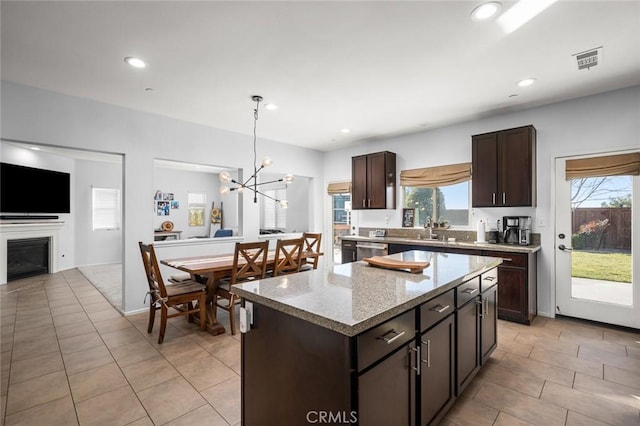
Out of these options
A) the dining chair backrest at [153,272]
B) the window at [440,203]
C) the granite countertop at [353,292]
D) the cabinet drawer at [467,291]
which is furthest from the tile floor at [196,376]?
the window at [440,203]

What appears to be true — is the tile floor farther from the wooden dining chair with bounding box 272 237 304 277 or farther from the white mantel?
the white mantel

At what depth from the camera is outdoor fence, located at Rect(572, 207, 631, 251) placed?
132 inches

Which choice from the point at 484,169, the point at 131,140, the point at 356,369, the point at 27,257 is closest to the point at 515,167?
the point at 484,169

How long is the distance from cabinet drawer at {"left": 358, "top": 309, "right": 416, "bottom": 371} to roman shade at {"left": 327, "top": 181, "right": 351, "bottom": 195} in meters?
4.71

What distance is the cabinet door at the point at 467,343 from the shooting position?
1.98 metres

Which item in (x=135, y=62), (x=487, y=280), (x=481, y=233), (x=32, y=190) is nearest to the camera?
(x=487, y=280)

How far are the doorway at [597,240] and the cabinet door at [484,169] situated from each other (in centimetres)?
73

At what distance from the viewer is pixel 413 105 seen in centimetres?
384

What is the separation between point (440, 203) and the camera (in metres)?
4.93

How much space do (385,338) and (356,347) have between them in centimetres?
21

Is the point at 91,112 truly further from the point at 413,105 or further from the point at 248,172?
the point at 413,105

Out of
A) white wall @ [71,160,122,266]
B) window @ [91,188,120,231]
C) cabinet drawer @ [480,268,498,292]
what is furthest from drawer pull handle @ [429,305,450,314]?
window @ [91,188,120,231]

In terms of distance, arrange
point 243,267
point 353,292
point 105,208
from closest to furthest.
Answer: point 353,292
point 243,267
point 105,208

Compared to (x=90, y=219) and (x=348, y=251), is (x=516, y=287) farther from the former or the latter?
(x=90, y=219)
